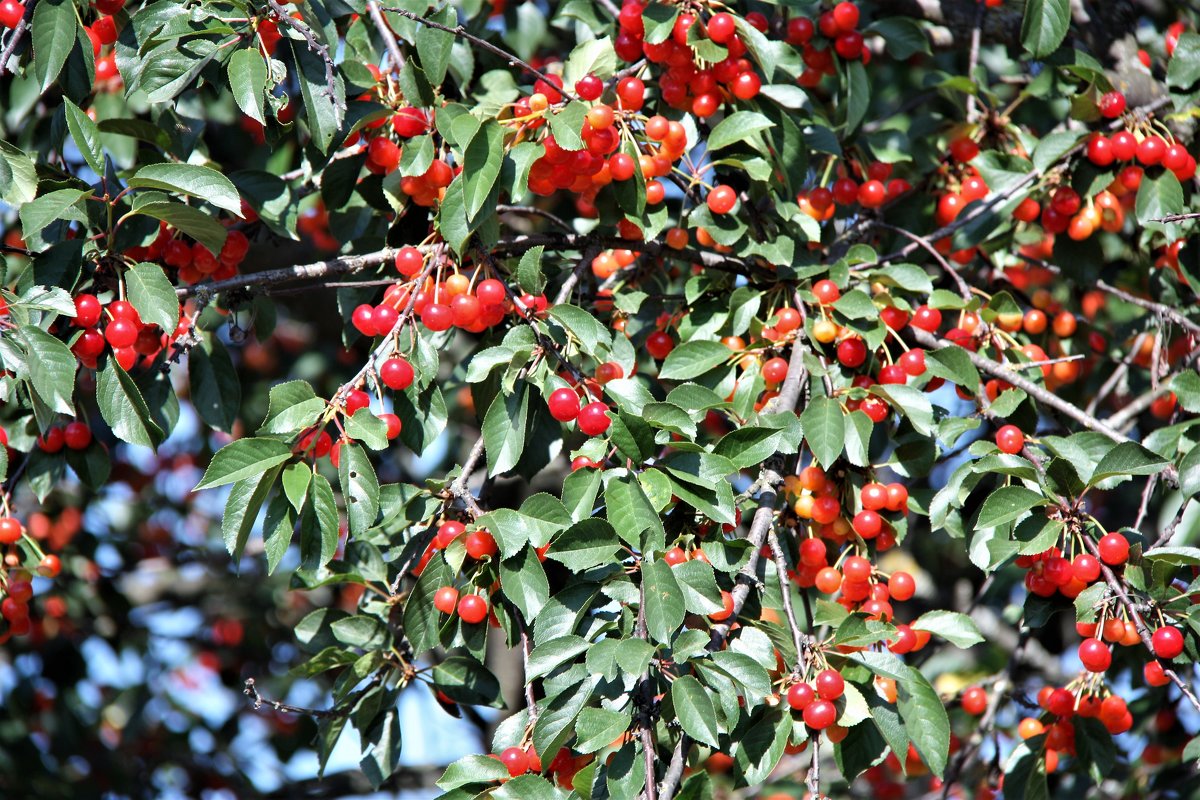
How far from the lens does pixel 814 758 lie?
180 centimetres

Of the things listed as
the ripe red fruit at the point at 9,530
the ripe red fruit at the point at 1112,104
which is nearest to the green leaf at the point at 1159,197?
the ripe red fruit at the point at 1112,104

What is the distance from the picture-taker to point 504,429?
75.7 inches

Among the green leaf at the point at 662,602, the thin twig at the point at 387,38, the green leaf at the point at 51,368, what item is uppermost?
the thin twig at the point at 387,38

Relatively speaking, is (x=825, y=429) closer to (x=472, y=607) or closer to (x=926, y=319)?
(x=926, y=319)

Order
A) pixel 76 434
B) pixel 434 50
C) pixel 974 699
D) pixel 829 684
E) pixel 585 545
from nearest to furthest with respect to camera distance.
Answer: pixel 585 545
pixel 829 684
pixel 434 50
pixel 76 434
pixel 974 699

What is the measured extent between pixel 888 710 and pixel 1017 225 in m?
1.33

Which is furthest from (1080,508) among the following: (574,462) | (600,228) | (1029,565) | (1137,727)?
(1137,727)

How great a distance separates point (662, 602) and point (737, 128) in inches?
40.5

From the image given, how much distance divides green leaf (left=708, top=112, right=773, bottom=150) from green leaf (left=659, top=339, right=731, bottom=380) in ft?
1.29

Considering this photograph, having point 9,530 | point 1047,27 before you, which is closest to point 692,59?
point 1047,27

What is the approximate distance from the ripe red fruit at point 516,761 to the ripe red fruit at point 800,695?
0.44 metres

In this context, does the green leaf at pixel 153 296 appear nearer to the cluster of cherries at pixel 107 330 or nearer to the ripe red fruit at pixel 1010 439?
the cluster of cherries at pixel 107 330

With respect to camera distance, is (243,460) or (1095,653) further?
(1095,653)

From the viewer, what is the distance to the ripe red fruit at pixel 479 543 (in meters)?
1.86
